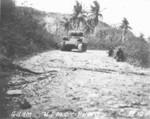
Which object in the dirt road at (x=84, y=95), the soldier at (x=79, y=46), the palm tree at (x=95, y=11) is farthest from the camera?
the palm tree at (x=95, y=11)

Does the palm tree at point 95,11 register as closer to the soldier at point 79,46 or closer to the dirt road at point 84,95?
the soldier at point 79,46

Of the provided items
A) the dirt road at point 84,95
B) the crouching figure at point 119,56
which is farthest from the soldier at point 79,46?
the dirt road at point 84,95

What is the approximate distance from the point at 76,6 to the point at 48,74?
Answer: 33303mm

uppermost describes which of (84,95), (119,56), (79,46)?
(79,46)

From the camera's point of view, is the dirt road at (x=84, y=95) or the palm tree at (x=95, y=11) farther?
A: the palm tree at (x=95, y=11)

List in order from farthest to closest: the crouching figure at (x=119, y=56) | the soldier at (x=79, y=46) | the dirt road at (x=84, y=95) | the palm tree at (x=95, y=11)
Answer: the palm tree at (x=95, y=11)
the soldier at (x=79, y=46)
the crouching figure at (x=119, y=56)
the dirt road at (x=84, y=95)

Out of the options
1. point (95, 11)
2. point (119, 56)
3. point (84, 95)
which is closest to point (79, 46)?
point (119, 56)

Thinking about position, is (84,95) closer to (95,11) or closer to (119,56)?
(119,56)

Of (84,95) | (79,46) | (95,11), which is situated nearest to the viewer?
(84,95)

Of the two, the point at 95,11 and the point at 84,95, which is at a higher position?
the point at 95,11

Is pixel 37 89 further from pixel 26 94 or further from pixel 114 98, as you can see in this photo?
pixel 114 98

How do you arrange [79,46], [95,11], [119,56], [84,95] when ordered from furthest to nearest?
[95,11], [79,46], [119,56], [84,95]

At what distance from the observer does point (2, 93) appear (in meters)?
5.20

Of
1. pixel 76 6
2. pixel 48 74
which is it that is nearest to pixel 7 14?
pixel 48 74
